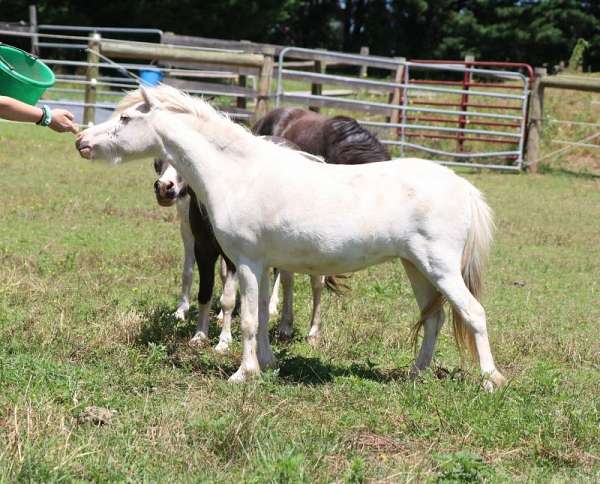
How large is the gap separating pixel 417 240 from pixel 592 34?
3702 centimetres

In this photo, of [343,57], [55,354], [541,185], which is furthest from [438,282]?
[343,57]

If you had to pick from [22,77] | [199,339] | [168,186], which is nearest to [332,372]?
[199,339]

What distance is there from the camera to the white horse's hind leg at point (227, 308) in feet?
19.9

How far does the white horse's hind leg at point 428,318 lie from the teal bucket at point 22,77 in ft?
8.43

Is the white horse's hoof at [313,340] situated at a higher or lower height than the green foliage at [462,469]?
lower

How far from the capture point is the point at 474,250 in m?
5.13

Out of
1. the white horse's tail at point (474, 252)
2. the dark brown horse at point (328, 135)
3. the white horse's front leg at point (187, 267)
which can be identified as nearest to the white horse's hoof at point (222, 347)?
the white horse's front leg at point (187, 267)

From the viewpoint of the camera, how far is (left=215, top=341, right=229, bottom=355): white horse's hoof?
5879mm

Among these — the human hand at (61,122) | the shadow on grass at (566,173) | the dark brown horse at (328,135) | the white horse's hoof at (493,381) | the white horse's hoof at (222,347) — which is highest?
the human hand at (61,122)

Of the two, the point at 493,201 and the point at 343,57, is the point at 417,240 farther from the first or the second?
the point at 343,57

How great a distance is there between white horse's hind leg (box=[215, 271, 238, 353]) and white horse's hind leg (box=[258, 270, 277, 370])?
0.53m

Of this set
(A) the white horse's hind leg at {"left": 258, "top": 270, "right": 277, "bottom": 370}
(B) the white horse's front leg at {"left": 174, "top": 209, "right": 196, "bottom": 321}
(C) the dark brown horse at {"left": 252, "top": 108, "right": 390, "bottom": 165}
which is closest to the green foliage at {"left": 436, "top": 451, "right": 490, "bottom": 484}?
(A) the white horse's hind leg at {"left": 258, "top": 270, "right": 277, "bottom": 370}

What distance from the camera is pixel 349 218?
4.96 m

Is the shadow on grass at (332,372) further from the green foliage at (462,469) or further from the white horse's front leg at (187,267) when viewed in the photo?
the white horse's front leg at (187,267)
